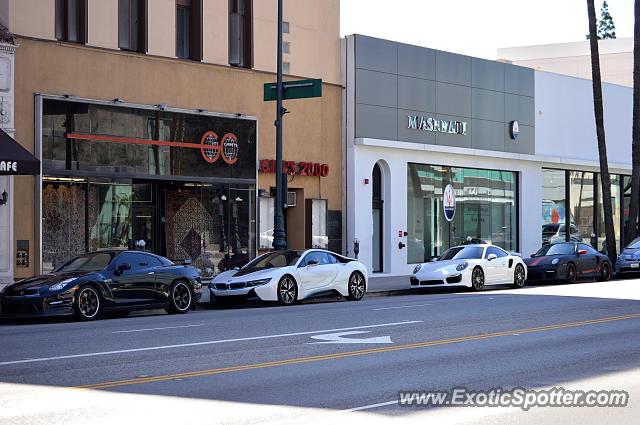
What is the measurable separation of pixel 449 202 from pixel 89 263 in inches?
836

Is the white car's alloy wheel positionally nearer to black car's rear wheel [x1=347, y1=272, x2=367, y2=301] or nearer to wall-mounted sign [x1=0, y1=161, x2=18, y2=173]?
black car's rear wheel [x1=347, y1=272, x2=367, y2=301]

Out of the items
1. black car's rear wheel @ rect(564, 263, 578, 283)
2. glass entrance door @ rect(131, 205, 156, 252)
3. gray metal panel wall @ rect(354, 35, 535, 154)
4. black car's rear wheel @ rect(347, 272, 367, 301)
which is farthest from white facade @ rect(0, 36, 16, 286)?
black car's rear wheel @ rect(564, 263, 578, 283)

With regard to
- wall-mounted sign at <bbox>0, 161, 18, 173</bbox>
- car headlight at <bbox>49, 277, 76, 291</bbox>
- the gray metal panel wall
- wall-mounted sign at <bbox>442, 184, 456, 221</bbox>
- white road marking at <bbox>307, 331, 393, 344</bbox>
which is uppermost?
the gray metal panel wall

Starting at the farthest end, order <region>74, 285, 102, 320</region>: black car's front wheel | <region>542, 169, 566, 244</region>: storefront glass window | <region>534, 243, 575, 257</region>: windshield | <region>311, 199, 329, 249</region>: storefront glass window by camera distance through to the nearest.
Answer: <region>542, 169, 566, 244</region>: storefront glass window
<region>311, 199, 329, 249</region>: storefront glass window
<region>534, 243, 575, 257</region>: windshield
<region>74, 285, 102, 320</region>: black car's front wheel

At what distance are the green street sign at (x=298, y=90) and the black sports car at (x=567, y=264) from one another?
34.0 feet

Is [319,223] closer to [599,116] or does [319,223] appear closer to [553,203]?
[599,116]

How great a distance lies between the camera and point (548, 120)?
1783 inches

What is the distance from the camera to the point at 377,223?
3672 centimetres

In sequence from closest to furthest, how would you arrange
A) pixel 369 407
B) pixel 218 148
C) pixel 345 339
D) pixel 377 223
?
pixel 369 407, pixel 345 339, pixel 218 148, pixel 377 223

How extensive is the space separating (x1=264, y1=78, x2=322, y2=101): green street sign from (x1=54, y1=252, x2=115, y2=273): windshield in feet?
27.2

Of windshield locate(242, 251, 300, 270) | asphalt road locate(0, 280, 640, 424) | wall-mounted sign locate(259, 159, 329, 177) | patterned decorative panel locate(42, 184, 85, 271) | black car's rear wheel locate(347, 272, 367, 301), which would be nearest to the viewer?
asphalt road locate(0, 280, 640, 424)

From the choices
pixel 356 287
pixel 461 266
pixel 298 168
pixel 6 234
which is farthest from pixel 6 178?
pixel 461 266

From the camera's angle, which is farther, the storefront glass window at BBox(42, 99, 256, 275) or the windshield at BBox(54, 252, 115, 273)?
the storefront glass window at BBox(42, 99, 256, 275)

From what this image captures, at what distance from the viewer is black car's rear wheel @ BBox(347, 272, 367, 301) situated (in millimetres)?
25847
